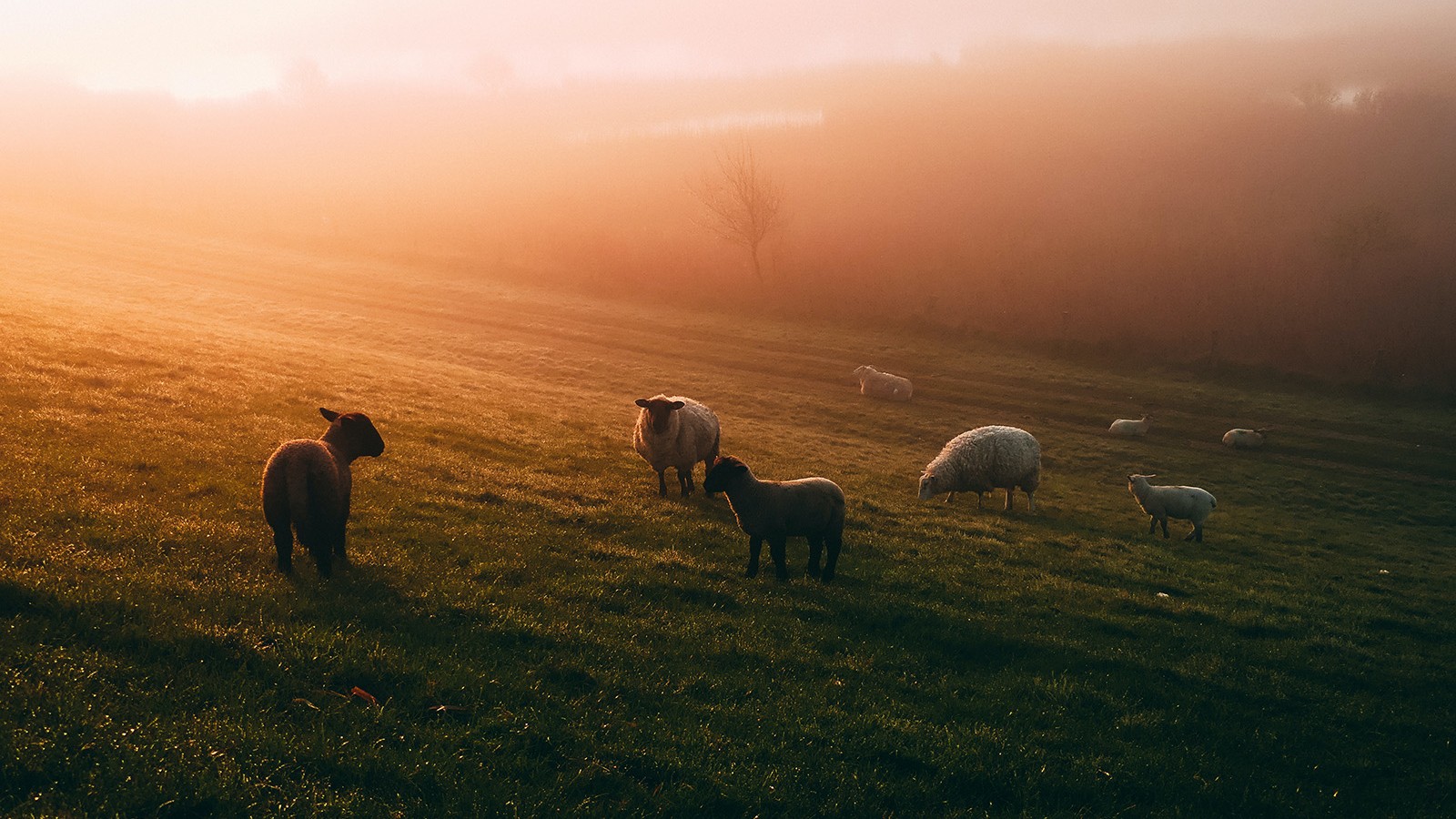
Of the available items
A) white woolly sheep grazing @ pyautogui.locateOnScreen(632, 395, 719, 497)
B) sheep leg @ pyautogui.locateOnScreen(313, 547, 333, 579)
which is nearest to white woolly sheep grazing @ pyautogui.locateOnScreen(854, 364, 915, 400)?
white woolly sheep grazing @ pyautogui.locateOnScreen(632, 395, 719, 497)

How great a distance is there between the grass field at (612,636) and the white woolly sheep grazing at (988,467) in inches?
53.4

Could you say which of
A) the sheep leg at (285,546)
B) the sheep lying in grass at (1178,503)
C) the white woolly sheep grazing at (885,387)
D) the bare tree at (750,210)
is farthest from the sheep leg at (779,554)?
the bare tree at (750,210)

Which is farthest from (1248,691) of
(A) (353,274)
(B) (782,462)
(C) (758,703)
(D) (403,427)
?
(A) (353,274)

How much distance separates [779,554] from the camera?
12.4 meters

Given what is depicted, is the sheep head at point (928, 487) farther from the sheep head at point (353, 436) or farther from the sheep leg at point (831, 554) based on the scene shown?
the sheep head at point (353, 436)

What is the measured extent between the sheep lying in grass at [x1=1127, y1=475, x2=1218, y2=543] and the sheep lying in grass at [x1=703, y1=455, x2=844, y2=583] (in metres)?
13.2

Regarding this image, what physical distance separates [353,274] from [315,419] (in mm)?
46667

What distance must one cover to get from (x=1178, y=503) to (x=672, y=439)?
1451 cm

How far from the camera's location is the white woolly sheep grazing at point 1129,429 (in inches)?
1341

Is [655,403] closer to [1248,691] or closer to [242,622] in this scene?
[242,622]

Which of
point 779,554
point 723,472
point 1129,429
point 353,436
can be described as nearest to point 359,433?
point 353,436

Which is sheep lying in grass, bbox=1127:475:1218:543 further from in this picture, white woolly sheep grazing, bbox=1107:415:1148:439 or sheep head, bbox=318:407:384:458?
sheep head, bbox=318:407:384:458

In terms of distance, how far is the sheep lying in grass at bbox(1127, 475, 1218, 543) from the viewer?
20797 millimetres

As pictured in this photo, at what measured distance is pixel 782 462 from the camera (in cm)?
2473
